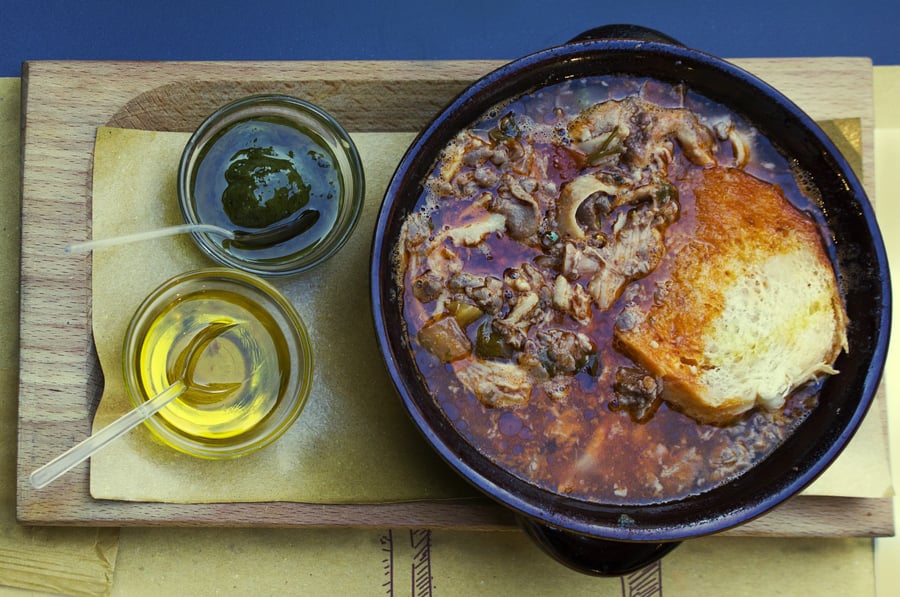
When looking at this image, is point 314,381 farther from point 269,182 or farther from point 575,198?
point 575,198

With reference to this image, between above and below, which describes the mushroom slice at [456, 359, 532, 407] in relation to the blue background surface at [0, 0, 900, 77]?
below

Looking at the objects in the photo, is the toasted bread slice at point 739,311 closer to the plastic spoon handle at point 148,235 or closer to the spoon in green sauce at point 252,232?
the spoon in green sauce at point 252,232

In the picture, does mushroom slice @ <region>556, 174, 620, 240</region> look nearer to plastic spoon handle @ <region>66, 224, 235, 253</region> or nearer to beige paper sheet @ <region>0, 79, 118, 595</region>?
plastic spoon handle @ <region>66, 224, 235, 253</region>

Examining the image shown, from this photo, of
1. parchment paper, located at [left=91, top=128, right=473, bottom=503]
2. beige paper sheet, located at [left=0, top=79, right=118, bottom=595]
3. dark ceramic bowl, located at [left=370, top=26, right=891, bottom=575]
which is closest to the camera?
dark ceramic bowl, located at [left=370, top=26, right=891, bottom=575]

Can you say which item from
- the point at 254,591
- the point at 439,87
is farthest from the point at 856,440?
the point at 254,591

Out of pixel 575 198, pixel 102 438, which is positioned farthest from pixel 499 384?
pixel 102 438

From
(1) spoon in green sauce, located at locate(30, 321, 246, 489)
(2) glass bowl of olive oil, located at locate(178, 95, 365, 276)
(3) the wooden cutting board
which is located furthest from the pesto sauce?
(1) spoon in green sauce, located at locate(30, 321, 246, 489)

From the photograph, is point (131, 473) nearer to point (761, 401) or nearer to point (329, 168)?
point (329, 168)
